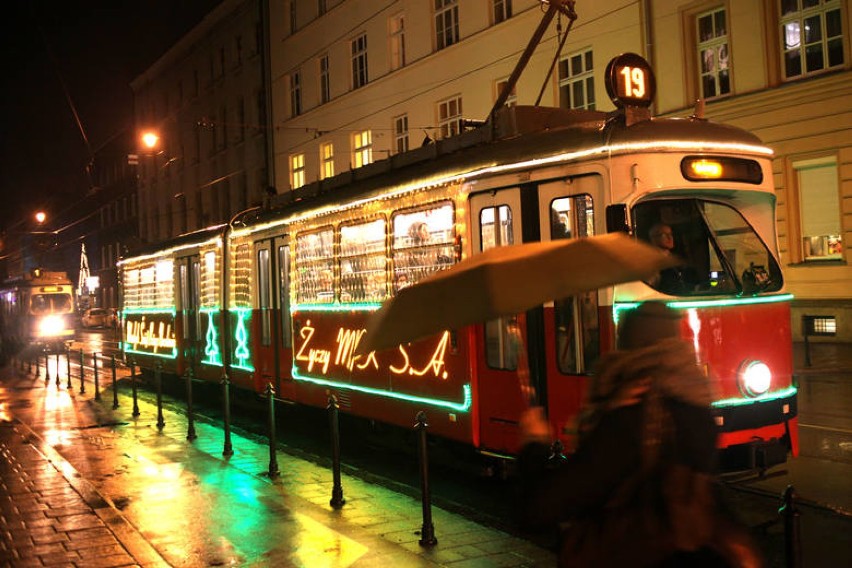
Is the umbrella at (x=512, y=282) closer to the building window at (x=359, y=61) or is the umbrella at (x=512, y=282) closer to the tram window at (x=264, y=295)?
the tram window at (x=264, y=295)

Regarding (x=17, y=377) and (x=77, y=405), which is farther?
(x=17, y=377)

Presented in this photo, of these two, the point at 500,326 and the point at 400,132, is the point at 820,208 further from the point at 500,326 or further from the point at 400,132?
the point at 400,132

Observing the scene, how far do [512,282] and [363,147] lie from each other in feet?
96.6

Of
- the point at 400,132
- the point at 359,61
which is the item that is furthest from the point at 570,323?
the point at 359,61

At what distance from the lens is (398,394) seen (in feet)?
32.5

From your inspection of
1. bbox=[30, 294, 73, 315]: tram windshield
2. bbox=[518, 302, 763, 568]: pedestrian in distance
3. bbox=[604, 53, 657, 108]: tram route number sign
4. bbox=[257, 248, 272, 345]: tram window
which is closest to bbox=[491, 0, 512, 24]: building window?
bbox=[257, 248, 272, 345]: tram window

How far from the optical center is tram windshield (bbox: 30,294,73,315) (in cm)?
3950

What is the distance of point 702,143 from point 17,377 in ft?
76.7

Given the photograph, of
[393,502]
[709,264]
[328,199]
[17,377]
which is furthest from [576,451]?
[17,377]

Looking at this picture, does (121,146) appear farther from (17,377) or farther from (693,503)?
(693,503)

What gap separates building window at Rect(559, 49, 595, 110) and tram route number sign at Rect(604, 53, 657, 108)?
49.2ft

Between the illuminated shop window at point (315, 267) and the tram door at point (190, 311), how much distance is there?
5119 millimetres

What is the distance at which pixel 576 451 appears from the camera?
3.04m

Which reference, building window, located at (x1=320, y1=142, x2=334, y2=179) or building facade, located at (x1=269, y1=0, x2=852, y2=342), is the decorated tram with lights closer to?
building facade, located at (x1=269, y1=0, x2=852, y2=342)
